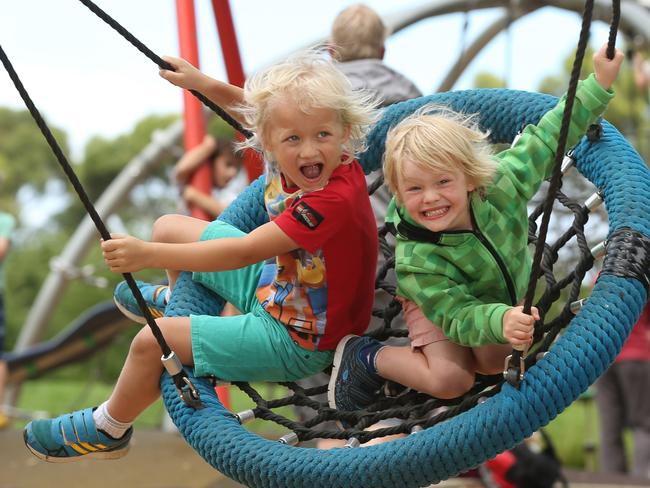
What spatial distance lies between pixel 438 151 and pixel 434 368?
1.11ft

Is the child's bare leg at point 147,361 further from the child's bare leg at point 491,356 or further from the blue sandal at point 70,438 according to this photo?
the child's bare leg at point 491,356

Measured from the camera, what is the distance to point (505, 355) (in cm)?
158

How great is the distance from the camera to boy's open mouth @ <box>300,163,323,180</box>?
1559 mm

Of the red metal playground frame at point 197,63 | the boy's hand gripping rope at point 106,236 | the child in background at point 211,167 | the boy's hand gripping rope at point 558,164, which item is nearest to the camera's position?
the boy's hand gripping rope at point 558,164

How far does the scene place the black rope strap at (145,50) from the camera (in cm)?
170

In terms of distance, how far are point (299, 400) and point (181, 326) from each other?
9.3 inches

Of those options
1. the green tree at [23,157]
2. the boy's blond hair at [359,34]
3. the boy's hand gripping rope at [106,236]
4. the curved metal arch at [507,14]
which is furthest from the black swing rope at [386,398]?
the green tree at [23,157]

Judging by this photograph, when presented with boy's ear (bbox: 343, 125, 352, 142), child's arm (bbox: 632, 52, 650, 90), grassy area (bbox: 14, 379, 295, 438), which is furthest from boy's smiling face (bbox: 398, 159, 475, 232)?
grassy area (bbox: 14, 379, 295, 438)

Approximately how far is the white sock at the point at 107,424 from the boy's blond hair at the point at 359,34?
1.09m

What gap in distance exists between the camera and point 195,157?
342cm

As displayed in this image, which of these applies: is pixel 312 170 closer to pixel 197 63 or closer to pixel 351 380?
pixel 351 380

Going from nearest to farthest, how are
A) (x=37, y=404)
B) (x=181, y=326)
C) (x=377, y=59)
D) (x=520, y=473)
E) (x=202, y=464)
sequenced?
→ (x=181, y=326) < (x=377, y=59) < (x=520, y=473) < (x=202, y=464) < (x=37, y=404)

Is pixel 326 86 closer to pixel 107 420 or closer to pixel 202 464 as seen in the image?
pixel 107 420

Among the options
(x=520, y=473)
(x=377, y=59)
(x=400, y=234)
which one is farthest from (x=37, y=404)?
(x=400, y=234)
